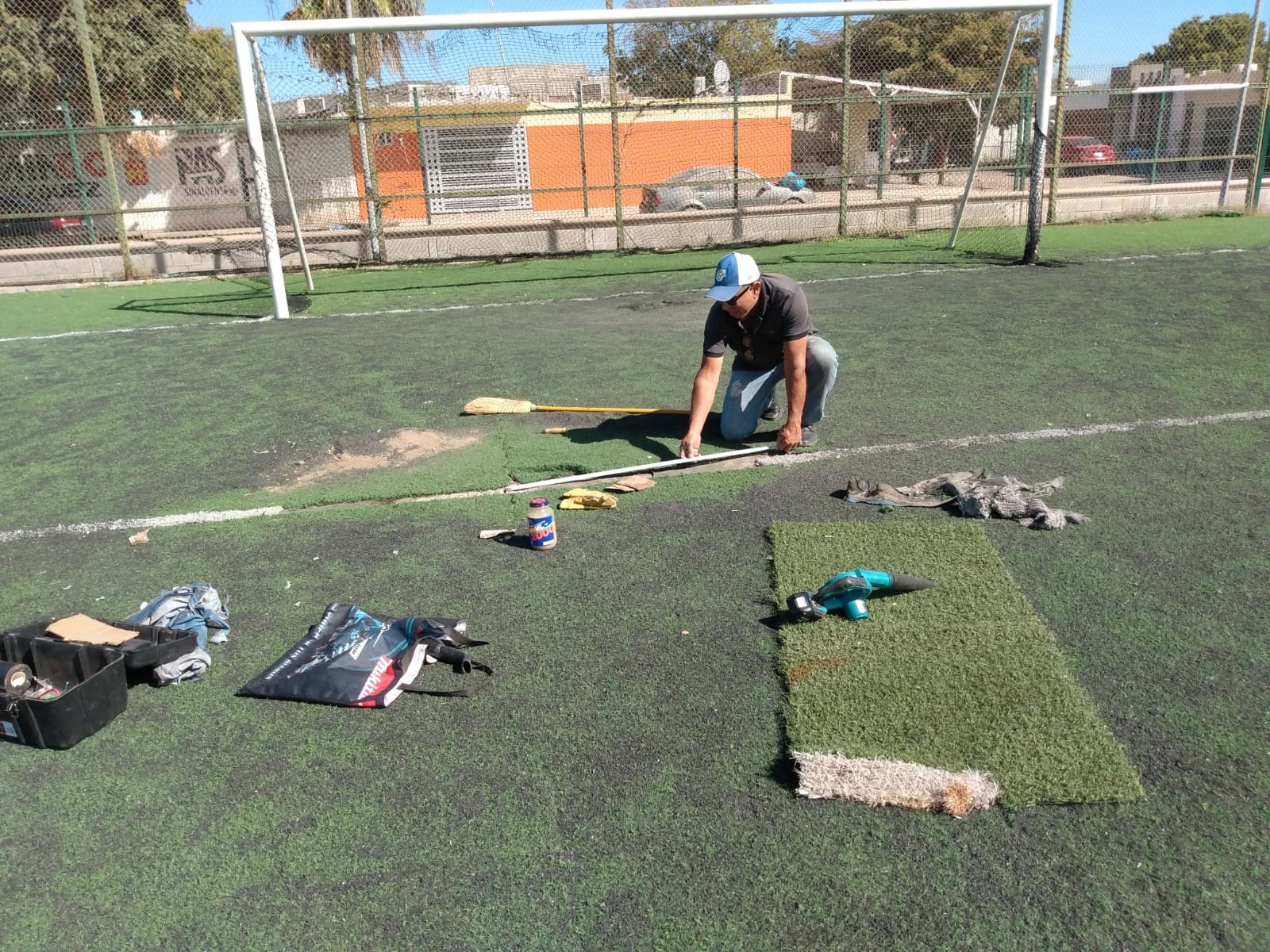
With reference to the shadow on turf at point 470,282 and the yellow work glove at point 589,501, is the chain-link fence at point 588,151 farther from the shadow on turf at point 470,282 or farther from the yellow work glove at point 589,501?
the yellow work glove at point 589,501

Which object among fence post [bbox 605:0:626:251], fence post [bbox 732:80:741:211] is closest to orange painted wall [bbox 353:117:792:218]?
fence post [bbox 605:0:626:251]

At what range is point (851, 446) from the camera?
17.8ft

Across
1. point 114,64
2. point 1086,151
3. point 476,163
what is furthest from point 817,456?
point 114,64

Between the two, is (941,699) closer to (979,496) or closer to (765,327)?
(979,496)

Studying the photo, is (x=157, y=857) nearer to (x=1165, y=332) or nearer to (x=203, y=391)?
(x=203, y=391)

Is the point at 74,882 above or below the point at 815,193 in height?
below

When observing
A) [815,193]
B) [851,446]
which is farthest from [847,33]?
[851,446]

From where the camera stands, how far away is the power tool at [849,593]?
11.5 ft

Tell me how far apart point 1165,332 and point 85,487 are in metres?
7.93

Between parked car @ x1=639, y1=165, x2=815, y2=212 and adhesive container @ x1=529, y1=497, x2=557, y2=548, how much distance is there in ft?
39.8

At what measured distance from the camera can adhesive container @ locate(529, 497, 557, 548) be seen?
4227mm

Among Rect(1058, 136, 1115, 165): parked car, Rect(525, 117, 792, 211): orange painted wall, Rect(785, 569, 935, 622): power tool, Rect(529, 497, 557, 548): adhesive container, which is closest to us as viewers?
Rect(785, 569, 935, 622): power tool

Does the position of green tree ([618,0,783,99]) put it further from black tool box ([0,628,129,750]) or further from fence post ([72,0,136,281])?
black tool box ([0,628,129,750])

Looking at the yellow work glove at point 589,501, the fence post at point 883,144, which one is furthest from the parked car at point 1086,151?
the yellow work glove at point 589,501
